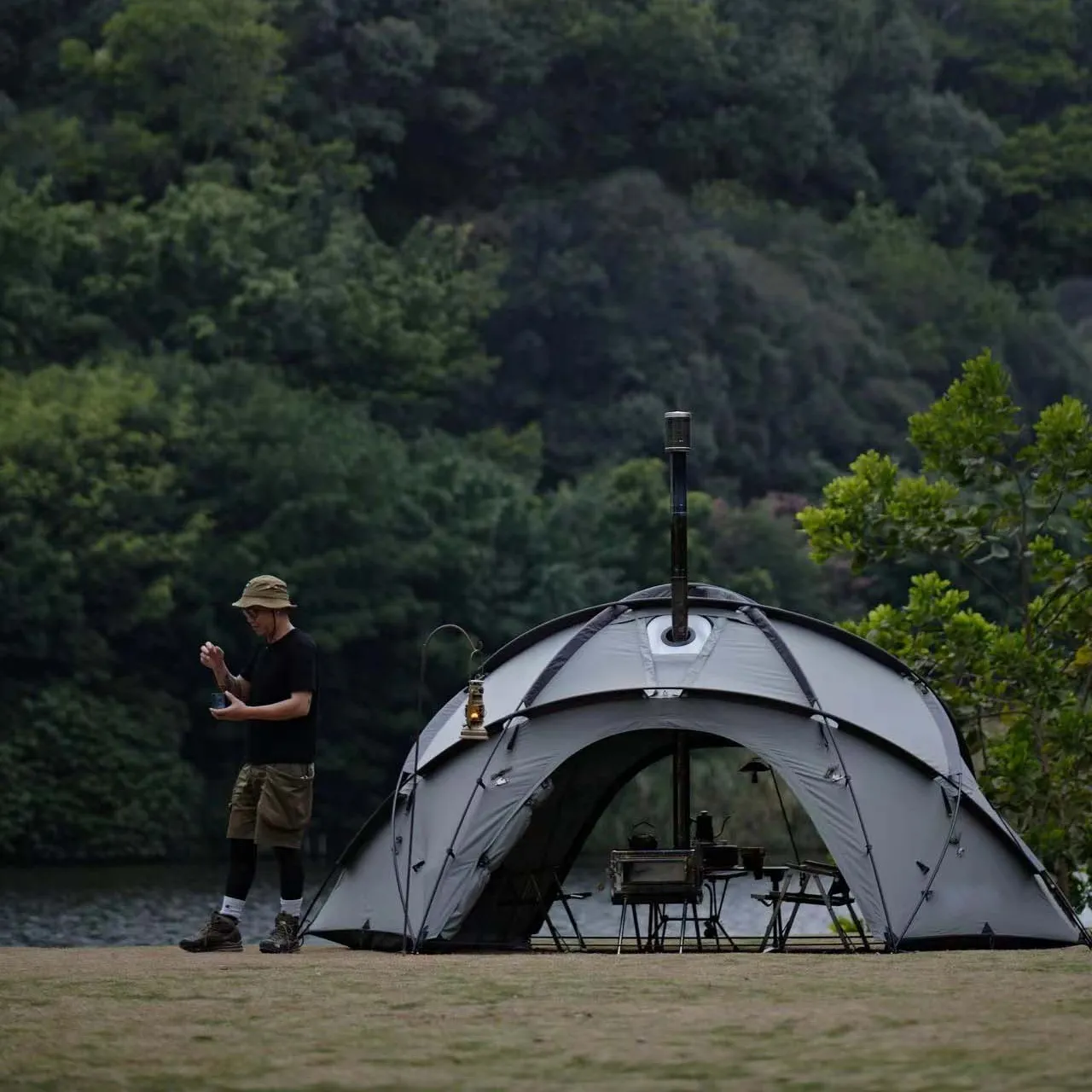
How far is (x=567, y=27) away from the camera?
74.0m

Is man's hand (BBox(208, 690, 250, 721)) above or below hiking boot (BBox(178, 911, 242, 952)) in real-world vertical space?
above

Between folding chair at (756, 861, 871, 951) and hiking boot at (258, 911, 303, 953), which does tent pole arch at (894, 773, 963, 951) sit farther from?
hiking boot at (258, 911, 303, 953)

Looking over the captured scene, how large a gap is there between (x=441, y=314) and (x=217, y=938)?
4832 cm

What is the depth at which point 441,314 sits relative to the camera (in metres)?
62.0

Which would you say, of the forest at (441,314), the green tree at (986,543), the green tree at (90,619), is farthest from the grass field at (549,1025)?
the green tree at (90,619)

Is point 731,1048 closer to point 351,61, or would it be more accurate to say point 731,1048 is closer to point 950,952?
point 950,952

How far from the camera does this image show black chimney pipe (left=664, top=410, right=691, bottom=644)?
1536cm

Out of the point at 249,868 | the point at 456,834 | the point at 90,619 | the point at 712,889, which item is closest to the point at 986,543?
the point at 712,889

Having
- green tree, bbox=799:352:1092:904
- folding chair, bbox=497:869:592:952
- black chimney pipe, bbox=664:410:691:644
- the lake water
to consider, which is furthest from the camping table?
the lake water

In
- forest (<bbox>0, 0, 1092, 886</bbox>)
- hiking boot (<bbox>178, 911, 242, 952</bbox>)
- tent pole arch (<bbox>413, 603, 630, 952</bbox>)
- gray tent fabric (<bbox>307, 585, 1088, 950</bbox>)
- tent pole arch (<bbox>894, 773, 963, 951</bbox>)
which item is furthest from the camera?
forest (<bbox>0, 0, 1092, 886</bbox>)

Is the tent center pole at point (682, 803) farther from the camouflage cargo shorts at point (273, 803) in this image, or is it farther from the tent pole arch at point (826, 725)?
the camouflage cargo shorts at point (273, 803)

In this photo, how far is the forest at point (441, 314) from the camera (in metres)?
47.2

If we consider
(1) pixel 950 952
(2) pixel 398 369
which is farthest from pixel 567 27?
(1) pixel 950 952

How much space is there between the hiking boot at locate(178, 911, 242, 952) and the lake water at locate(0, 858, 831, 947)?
9.18 metres
